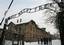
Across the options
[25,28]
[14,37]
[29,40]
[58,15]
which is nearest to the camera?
[14,37]

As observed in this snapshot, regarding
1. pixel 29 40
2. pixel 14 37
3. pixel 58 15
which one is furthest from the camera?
pixel 29 40

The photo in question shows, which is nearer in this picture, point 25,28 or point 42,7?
point 42,7

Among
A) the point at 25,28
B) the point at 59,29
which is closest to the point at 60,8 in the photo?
the point at 59,29

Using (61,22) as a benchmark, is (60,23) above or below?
below

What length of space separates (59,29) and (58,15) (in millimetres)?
1809

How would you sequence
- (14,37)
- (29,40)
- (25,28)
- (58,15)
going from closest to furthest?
(14,37) → (58,15) → (29,40) → (25,28)

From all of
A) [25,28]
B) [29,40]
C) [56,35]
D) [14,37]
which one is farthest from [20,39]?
[25,28]

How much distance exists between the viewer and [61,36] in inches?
742

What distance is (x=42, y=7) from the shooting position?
62.2 feet

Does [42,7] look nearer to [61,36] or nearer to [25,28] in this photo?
[61,36]

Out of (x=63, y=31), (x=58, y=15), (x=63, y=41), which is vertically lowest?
(x=63, y=41)

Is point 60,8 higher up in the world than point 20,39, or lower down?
higher up

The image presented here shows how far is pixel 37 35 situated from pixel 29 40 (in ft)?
4.57

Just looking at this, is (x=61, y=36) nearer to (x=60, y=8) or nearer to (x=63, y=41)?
(x=63, y=41)
